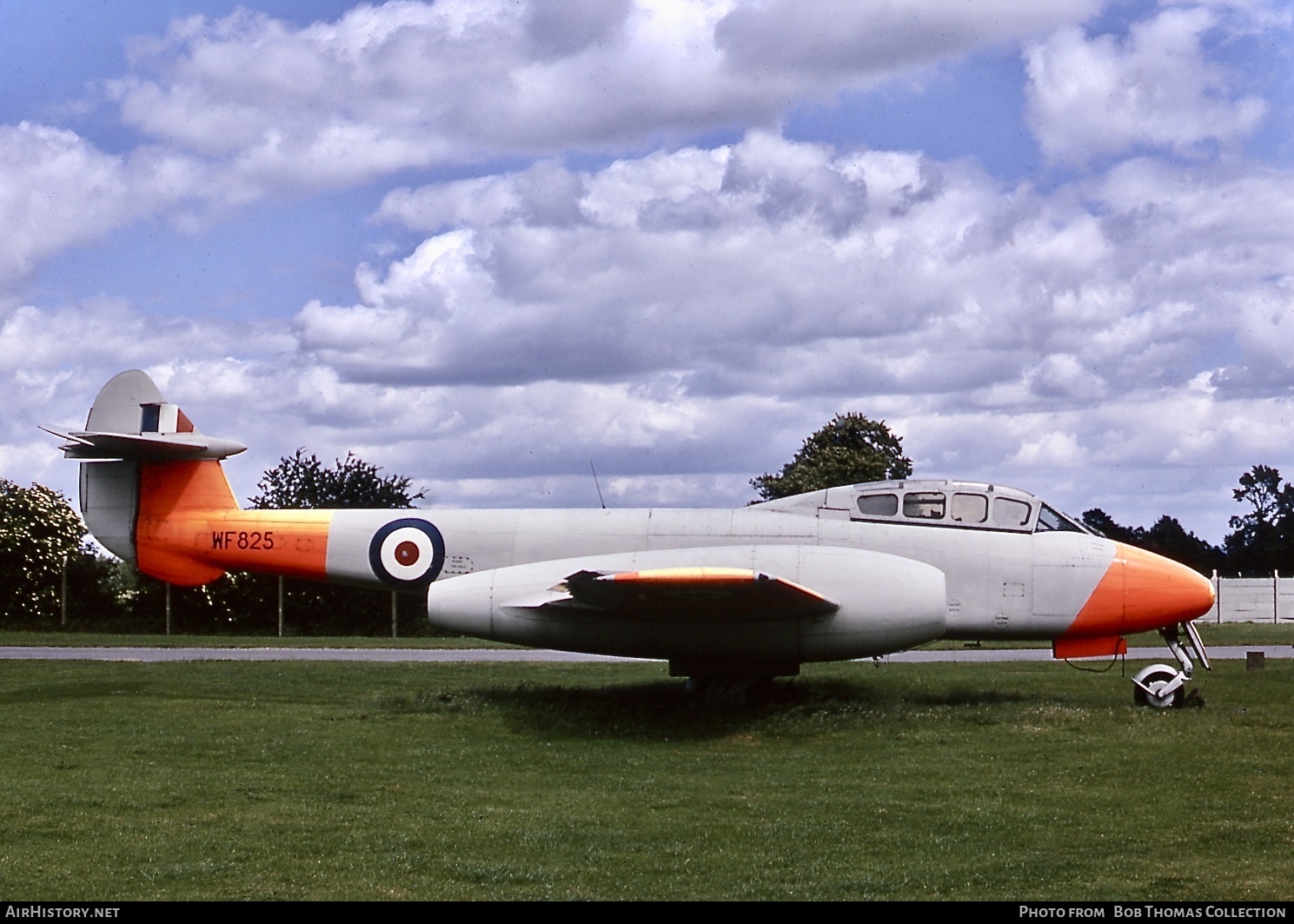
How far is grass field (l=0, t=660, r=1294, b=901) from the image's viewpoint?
758 cm

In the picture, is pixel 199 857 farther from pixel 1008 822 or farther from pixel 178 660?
pixel 178 660

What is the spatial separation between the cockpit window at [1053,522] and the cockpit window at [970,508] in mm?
657

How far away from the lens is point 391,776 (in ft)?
36.1

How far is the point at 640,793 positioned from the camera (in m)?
10.4

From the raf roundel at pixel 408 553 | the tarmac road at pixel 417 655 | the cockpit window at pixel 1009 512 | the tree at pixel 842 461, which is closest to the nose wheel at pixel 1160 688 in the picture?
the cockpit window at pixel 1009 512

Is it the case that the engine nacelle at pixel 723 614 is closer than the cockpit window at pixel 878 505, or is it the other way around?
the engine nacelle at pixel 723 614

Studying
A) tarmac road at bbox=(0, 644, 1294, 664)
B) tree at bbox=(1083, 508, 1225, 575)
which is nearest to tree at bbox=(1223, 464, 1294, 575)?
tree at bbox=(1083, 508, 1225, 575)

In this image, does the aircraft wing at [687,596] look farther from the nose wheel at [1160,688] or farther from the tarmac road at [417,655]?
the tarmac road at [417,655]

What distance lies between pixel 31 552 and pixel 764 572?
29.4 metres

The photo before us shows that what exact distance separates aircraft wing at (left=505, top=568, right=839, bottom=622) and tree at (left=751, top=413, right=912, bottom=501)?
24431 mm

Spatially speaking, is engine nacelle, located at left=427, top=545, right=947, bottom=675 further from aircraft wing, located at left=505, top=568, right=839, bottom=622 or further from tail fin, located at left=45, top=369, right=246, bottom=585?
tail fin, located at left=45, top=369, right=246, bottom=585

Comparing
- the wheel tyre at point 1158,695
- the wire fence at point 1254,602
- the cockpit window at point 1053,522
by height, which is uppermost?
the cockpit window at point 1053,522

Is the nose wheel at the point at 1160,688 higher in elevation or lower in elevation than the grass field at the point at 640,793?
higher

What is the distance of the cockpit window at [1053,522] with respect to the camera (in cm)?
1520
